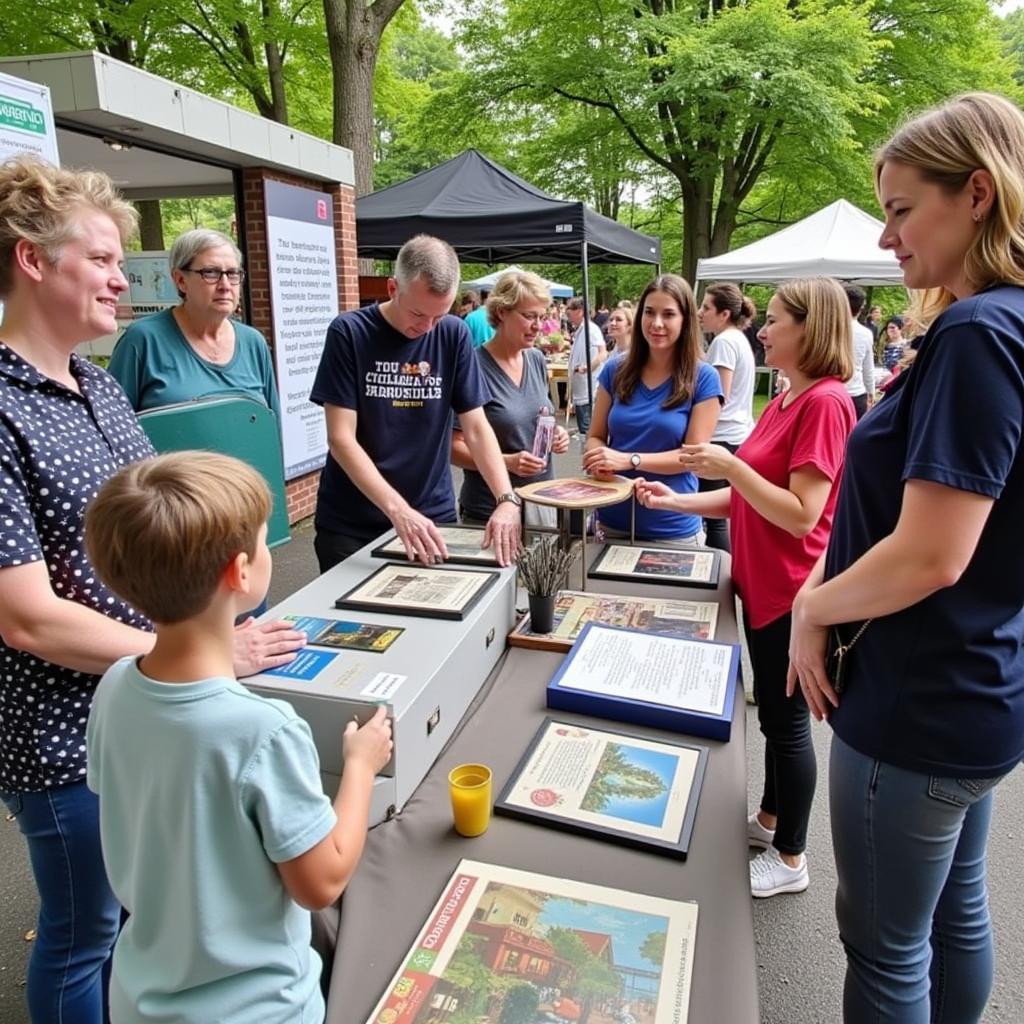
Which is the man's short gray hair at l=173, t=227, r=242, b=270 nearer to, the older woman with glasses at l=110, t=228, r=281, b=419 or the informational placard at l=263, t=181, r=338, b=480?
the older woman with glasses at l=110, t=228, r=281, b=419

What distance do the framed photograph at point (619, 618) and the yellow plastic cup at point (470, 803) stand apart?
607 millimetres

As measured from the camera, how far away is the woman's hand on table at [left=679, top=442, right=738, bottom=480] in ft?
5.97

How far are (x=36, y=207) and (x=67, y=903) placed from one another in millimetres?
1129

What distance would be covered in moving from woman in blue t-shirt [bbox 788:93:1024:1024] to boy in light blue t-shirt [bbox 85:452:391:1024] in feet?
2.61

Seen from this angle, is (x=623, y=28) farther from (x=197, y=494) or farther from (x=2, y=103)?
(x=197, y=494)

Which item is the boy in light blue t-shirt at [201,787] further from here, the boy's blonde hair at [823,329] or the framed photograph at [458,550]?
the boy's blonde hair at [823,329]

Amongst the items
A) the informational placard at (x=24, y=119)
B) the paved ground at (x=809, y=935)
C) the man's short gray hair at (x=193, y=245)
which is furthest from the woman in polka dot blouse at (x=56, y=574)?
the informational placard at (x=24, y=119)

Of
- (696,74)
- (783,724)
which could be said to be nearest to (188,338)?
(783,724)

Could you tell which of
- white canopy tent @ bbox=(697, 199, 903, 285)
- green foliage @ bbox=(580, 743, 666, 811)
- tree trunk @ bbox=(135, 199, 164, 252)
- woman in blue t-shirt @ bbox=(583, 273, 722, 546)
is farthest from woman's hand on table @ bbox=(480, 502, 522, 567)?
tree trunk @ bbox=(135, 199, 164, 252)

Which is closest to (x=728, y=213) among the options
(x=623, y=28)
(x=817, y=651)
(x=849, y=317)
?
(x=623, y=28)

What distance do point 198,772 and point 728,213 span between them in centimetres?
1518

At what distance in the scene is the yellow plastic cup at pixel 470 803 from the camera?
3.80 feet

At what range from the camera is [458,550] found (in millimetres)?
2055

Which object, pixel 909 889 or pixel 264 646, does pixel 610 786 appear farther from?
pixel 264 646
